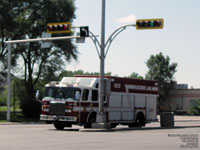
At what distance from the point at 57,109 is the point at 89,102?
1.97 m

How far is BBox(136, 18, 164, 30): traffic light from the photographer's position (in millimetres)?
26688

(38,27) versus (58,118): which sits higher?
(38,27)

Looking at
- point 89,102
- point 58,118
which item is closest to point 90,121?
point 89,102

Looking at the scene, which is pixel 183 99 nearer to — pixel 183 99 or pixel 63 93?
pixel 183 99

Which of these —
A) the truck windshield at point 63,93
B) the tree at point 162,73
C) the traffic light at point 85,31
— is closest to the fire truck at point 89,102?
the truck windshield at point 63,93

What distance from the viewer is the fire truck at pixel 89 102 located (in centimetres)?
2744

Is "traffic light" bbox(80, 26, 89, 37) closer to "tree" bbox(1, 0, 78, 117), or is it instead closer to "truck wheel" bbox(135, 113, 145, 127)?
"truck wheel" bbox(135, 113, 145, 127)

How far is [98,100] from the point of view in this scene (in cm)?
2892

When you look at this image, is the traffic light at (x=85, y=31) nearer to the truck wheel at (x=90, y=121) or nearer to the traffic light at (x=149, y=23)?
the traffic light at (x=149, y=23)

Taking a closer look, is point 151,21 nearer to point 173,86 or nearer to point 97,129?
point 97,129

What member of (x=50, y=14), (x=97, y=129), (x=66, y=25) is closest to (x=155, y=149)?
(x=97, y=129)

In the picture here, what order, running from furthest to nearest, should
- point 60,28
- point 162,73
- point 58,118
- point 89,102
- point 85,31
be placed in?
point 162,73, point 60,28, point 85,31, point 89,102, point 58,118

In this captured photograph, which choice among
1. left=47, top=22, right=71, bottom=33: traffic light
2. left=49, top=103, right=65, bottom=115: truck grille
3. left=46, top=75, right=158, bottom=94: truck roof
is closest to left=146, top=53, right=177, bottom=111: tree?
left=46, top=75, right=158, bottom=94: truck roof

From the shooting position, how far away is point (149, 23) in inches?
1062
